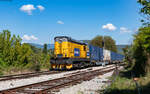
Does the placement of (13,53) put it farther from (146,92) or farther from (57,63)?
(146,92)

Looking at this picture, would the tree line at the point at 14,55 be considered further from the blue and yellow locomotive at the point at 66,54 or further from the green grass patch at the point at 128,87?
the green grass patch at the point at 128,87

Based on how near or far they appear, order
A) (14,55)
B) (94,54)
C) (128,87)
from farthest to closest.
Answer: (94,54)
(14,55)
(128,87)

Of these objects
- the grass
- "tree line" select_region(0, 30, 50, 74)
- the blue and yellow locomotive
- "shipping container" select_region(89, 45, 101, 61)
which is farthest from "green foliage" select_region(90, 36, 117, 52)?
the grass

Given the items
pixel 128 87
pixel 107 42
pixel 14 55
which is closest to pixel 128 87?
pixel 128 87

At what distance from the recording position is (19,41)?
21.9 m

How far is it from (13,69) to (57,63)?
15.5 feet

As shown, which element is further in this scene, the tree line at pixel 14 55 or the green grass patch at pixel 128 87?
the tree line at pixel 14 55

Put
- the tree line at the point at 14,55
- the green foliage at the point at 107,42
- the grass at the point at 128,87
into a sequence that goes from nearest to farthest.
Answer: the grass at the point at 128,87
the tree line at the point at 14,55
the green foliage at the point at 107,42

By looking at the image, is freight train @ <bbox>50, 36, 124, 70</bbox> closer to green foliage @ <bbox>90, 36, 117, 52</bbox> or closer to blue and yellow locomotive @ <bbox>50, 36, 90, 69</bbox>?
blue and yellow locomotive @ <bbox>50, 36, 90, 69</bbox>

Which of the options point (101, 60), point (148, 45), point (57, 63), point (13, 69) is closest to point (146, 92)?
point (148, 45)

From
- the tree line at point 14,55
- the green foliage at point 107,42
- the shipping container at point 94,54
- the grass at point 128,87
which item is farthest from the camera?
the green foliage at point 107,42

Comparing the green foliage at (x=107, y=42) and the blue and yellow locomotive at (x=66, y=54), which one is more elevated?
the green foliage at (x=107, y=42)

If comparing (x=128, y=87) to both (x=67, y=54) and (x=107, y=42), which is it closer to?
(x=67, y=54)

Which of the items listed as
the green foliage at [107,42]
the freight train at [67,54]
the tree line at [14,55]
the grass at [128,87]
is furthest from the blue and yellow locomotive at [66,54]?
the green foliage at [107,42]
